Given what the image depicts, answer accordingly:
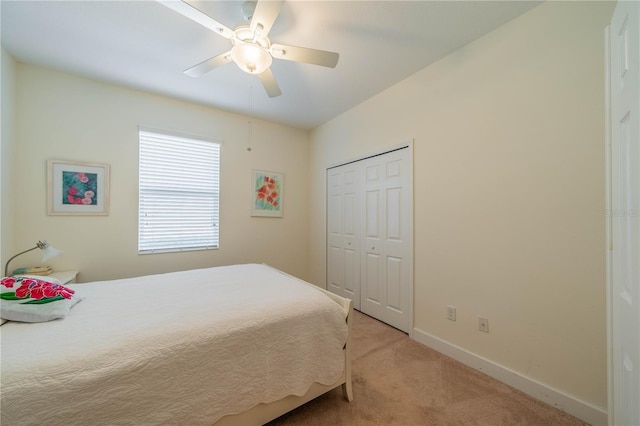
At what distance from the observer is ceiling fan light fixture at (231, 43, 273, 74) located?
1.44m

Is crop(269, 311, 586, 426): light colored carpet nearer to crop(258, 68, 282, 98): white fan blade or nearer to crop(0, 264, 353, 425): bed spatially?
crop(0, 264, 353, 425): bed

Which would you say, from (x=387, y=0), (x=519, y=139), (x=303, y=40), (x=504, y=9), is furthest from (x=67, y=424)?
(x=504, y=9)

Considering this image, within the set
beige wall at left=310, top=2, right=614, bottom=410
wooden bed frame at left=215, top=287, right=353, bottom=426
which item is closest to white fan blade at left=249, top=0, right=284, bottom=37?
beige wall at left=310, top=2, right=614, bottom=410

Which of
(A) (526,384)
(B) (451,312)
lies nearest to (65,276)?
(B) (451,312)

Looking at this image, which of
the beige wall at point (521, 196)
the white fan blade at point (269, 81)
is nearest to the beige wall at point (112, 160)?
the white fan blade at point (269, 81)

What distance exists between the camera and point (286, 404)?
1.34m

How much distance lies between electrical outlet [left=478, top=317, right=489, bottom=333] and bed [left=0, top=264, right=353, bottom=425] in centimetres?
115

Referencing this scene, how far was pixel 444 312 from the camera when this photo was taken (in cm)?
211

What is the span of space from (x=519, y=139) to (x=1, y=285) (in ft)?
11.6

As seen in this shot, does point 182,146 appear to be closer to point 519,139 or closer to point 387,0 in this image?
point 387,0

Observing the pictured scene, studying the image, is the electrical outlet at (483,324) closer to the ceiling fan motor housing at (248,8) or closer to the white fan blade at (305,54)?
the white fan blade at (305,54)

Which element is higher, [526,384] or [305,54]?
[305,54]

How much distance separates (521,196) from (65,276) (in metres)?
3.93

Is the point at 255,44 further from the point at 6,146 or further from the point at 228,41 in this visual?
the point at 6,146
